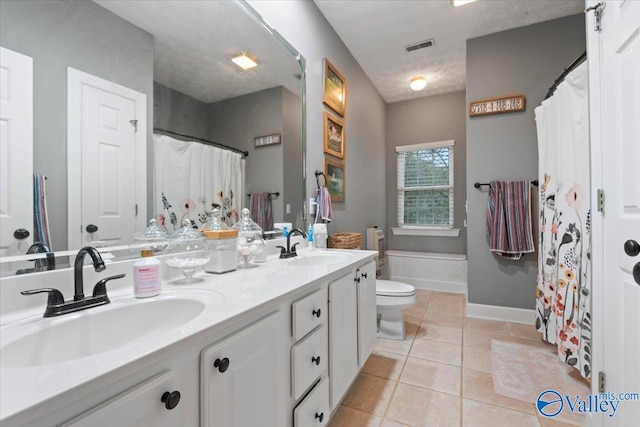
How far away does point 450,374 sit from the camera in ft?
5.99

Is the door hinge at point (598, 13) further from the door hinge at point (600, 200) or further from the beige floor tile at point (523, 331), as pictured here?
the beige floor tile at point (523, 331)

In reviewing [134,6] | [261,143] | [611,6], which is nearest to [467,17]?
[611,6]

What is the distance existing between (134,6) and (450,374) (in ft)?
8.25

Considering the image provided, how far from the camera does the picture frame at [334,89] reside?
2426 millimetres

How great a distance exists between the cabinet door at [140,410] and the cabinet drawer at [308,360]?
46cm

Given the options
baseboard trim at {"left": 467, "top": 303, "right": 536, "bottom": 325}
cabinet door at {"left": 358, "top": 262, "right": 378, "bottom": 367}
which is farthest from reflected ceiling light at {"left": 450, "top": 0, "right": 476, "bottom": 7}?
baseboard trim at {"left": 467, "top": 303, "right": 536, "bottom": 325}

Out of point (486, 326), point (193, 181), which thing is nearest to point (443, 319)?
point (486, 326)

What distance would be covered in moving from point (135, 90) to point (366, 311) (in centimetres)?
159

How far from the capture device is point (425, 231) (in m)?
4.03

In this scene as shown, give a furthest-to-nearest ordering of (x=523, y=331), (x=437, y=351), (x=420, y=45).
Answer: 1. (x=420, y=45)
2. (x=523, y=331)
3. (x=437, y=351)

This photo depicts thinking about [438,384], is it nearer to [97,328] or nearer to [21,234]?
[97,328]

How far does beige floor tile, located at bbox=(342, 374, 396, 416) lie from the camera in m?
1.54

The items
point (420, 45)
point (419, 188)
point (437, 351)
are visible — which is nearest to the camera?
point (437, 351)

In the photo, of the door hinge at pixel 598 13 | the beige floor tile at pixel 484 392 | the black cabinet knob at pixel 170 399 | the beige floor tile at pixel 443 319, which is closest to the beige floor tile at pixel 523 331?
the beige floor tile at pixel 443 319
